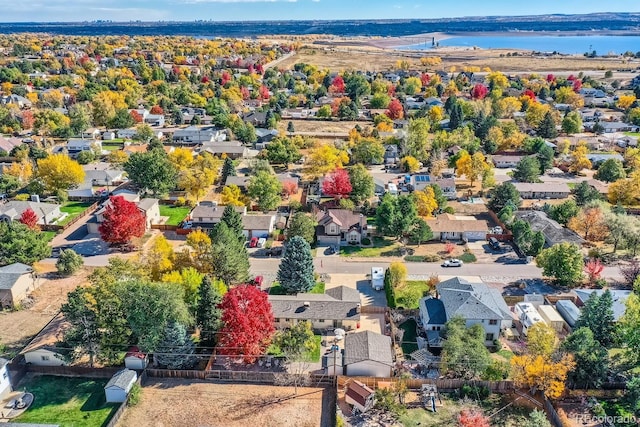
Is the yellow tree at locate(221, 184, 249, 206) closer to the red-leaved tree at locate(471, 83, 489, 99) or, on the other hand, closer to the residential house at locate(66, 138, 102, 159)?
the residential house at locate(66, 138, 102, 159)

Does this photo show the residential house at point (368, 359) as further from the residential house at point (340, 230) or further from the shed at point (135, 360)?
the residential house at point (340, 230)

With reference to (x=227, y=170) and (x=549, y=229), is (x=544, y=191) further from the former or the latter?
(x=227, y=170)

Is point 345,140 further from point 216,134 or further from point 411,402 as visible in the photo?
point 411,402

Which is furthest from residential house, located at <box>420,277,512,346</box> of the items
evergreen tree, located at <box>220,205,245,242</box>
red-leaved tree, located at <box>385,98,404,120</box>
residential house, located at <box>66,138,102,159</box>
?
red-leaved tree, located at <box>385,98,404,120</box>

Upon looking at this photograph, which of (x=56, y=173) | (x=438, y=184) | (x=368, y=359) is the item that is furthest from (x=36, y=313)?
(x=438, y=184)

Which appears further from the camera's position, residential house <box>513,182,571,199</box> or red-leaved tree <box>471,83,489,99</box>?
red-leaved tree <box>471,83,489,99</box>

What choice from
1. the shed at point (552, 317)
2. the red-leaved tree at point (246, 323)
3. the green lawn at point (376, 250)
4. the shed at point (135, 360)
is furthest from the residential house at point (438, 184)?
the shed at point (135, 360)

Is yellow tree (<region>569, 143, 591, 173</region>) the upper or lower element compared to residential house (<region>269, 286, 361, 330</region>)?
upper

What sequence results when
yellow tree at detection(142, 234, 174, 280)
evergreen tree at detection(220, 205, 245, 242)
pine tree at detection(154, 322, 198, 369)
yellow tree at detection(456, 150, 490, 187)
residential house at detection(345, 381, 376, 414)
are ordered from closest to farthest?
residential house at detection(345, 381, 376, 414), pine tree at detection(154, 322, 198, 369), yellow tree at detection(142, 234, 174, 280), evergreen tree at detection(220, 205, 245, 242), yellow tree at detection(456, 150, 490, 187)
